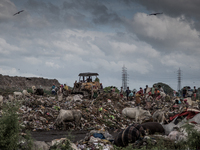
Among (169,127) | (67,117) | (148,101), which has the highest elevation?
(148,101)

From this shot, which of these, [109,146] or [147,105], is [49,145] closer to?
[109,146]

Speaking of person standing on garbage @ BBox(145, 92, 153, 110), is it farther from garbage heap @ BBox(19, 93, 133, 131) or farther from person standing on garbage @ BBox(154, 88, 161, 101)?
A: garbage heap @ BBox(19, 93, 133, 131)

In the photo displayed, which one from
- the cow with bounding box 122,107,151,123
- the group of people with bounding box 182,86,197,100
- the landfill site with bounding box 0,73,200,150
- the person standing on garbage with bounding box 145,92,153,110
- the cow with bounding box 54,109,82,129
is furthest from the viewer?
the group of people with bounding box 182,86,197,100

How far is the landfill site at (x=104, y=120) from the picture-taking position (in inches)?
318

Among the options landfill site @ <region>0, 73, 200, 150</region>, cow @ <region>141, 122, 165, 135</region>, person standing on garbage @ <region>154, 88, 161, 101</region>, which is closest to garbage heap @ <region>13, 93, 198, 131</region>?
landfill site @ <region>0, 73, 200, 150</region>

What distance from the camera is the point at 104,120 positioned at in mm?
19047

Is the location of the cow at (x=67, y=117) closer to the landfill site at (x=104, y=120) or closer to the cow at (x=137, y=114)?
the landfill site at (x=104, y=120)

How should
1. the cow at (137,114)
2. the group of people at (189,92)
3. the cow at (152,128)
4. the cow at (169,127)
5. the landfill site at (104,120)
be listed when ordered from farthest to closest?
the group of people at (189,92) → the cow at (137,114) → the cow at (169,127) → the cow at (152,128) → the landfill site at (104,120)

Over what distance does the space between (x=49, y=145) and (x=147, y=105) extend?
16705 millimetres

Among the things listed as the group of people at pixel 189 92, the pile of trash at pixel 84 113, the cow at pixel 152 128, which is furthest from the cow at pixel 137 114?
the cow at pixel 152 128

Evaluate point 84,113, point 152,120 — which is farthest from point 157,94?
point 152,120

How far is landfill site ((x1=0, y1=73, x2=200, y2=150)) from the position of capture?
808 centimetres

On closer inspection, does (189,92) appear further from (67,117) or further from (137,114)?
(67,117)

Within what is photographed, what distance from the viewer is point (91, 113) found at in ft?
64.4
